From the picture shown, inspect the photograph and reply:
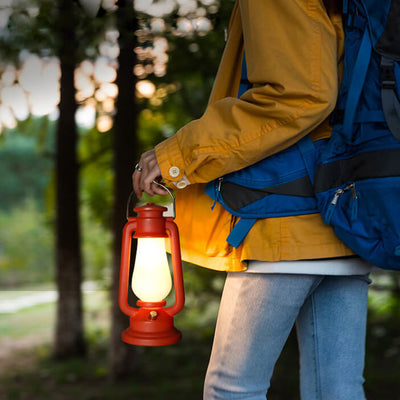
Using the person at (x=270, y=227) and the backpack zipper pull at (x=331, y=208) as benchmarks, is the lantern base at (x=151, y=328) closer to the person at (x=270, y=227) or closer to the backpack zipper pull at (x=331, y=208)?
the person at (x=270, y=227)

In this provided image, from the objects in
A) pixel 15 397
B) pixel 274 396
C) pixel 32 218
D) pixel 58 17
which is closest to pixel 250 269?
pixel 58 17

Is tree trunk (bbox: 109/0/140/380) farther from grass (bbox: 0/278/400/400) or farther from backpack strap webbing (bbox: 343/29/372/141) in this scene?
backpack strap webbing (bbox: 343/29/372/141)

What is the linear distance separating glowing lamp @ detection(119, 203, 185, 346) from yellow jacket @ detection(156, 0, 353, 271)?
0.15 m

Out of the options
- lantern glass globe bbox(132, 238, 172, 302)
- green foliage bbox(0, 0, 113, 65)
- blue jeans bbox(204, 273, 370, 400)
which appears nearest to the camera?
blue jeans bbox(204, 273, 370, 400)

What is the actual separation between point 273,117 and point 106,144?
318cm

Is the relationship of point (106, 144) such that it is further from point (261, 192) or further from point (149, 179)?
point (261, 192)

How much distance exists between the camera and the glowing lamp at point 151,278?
1.31m

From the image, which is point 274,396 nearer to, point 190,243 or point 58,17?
point 190,243

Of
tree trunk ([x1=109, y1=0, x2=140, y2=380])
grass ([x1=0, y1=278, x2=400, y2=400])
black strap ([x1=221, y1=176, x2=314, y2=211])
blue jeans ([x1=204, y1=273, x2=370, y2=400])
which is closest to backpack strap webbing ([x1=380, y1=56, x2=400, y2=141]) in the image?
black strap ([x1=221, y1=176, x2=314, y2=211])

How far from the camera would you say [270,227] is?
1.20 meters

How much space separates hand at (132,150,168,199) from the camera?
1.25 meters

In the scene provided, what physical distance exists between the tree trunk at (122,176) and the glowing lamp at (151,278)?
6.91 feet

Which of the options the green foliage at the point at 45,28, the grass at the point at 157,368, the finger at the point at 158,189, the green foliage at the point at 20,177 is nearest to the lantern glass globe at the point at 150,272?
the finger at the point at 158,189

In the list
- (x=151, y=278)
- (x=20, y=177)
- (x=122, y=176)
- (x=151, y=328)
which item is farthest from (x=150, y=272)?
(x=20, y=177)
